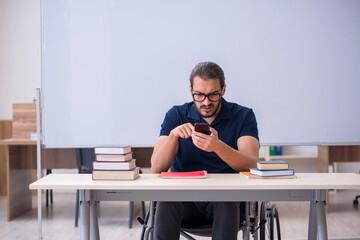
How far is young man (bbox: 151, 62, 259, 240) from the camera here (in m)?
1.91

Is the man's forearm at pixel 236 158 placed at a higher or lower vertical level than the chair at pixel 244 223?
higher

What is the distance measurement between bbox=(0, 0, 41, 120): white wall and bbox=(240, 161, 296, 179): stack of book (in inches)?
153

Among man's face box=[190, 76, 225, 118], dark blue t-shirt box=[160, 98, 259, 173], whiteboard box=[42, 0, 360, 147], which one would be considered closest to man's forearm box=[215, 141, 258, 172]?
dark blue t-shirt box=[160, 98, 259, 173]

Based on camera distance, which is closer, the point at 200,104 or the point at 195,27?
the point at 200,104

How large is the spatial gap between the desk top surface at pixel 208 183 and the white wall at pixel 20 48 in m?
3.53

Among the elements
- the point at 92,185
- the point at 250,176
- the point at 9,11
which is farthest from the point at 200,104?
the point at 9,11

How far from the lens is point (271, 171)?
6.29ft

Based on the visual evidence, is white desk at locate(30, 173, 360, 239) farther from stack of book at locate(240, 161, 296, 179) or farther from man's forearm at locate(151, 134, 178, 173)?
man's forearm at locate(151, 134, 178, 173)

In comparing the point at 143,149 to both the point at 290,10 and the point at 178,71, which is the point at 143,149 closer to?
the point at 178,71

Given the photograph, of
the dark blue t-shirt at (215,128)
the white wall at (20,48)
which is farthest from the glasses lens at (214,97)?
the white wall at (20,48)

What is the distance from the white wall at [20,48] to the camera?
16.9 ft

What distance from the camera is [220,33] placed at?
3.38 metres

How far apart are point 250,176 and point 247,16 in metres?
1.83

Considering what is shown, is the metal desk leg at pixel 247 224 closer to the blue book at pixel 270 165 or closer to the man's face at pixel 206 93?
the blue book at pixel 270 165
